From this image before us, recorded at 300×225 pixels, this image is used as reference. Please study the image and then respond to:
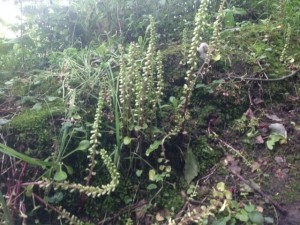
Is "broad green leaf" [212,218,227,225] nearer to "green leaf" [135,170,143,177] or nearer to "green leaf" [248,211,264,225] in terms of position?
"green leaf" [248,211,264,225]

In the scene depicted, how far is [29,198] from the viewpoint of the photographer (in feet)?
5.77

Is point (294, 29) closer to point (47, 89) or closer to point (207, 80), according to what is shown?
point (207, 80)

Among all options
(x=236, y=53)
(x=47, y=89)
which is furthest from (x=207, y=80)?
(x=47, y=89)

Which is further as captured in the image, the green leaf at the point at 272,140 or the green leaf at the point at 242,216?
the green leaf at the point at 272,140

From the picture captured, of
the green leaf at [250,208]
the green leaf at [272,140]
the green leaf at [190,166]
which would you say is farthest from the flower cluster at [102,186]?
the green leaf at [272,140]

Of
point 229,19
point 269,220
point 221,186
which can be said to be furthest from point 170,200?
point 229,19

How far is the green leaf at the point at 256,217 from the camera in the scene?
144 cm

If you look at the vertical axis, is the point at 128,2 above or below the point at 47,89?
above

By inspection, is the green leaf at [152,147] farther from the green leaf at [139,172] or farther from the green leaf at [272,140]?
the green leaf at [272,140]

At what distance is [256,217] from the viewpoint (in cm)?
146

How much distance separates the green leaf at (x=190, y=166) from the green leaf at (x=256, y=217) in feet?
1.31

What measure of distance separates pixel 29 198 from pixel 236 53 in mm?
1665

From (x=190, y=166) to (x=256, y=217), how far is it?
0.47 metres

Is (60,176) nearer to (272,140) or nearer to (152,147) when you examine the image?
(152,147)
